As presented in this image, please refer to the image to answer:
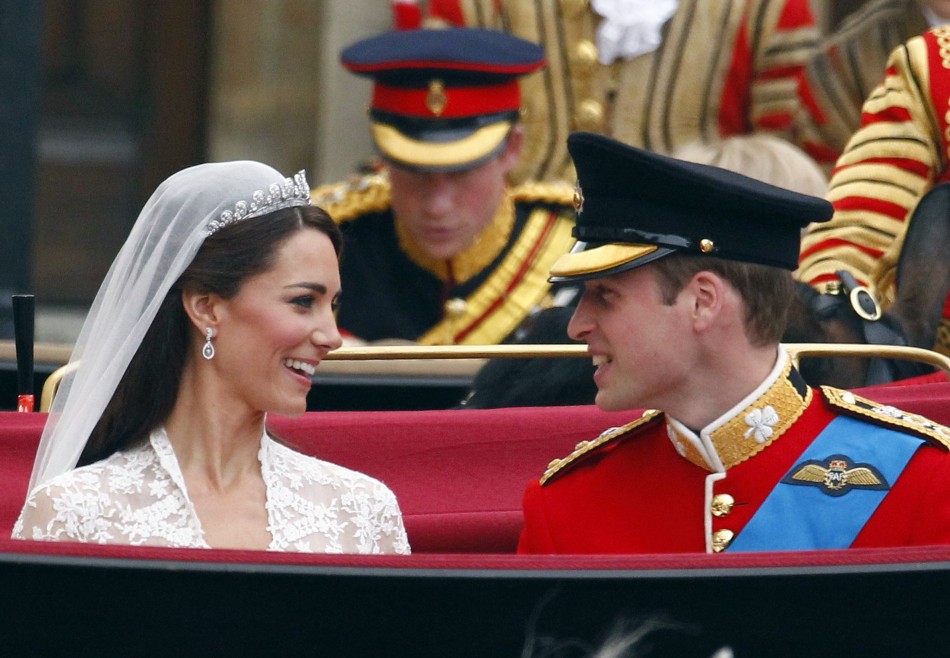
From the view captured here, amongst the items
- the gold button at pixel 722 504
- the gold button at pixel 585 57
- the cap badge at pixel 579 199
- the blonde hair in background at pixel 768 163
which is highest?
the gold button at pixel 585 57

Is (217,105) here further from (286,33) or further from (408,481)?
(408,481)

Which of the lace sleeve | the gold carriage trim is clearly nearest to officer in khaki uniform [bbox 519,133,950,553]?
the lace sleeve

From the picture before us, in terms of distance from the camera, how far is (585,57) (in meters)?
5.68

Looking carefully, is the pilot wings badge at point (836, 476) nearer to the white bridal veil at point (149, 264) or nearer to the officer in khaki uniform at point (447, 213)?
the white bridal veil at point (149, 264)

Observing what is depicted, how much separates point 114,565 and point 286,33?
17.4 feet

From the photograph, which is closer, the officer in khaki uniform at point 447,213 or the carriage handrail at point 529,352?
the carriage handrail at point 529,352

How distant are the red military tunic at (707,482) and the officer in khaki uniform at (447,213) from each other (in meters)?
1.97

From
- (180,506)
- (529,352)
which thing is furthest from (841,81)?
(180,506)

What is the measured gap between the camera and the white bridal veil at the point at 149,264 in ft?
9.62

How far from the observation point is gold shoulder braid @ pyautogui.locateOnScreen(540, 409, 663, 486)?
2.97m

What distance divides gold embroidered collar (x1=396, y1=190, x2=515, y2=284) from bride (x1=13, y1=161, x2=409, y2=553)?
6.74ft

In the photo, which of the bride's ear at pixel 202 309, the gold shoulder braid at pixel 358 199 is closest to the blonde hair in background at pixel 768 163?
the gold shoulder braid at pixel 358 199

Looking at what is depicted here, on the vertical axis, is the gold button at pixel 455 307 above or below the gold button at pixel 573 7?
below

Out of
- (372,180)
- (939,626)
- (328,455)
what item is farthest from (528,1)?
(939,626)
